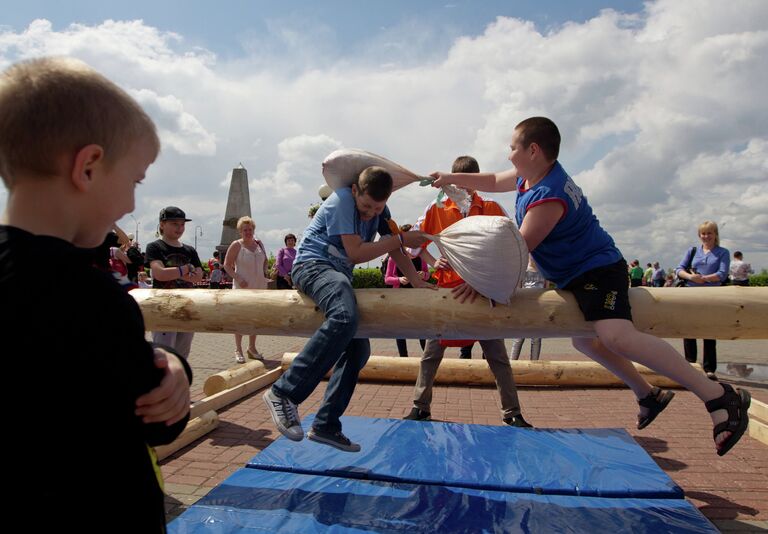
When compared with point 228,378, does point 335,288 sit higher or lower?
higher

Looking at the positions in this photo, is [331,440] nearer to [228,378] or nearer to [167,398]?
[167,398]

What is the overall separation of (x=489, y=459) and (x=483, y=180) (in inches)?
80.2

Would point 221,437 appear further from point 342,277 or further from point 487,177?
point 487,177

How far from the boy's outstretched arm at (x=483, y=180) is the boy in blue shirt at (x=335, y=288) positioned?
534 millimetres

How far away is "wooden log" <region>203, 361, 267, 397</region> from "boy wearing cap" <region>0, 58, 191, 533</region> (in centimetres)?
496

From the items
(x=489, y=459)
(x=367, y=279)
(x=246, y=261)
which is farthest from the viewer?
(x=367, y=279)

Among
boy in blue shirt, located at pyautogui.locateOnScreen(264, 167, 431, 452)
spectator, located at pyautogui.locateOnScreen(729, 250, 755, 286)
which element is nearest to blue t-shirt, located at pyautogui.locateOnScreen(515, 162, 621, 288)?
boy in blue shirt, located at pyautogui.locateOnScreen(264, 167, 431, 452)

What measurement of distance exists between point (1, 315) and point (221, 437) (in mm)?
4036

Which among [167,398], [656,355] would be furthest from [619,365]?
[167,398]

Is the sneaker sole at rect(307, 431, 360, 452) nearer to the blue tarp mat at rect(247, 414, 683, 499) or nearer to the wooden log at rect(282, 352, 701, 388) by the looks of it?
the blue tarp mat at rect(247, 414, 683, 499)

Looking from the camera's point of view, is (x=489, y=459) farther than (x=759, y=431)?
No

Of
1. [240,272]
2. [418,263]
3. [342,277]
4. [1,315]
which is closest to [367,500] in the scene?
[342,277]

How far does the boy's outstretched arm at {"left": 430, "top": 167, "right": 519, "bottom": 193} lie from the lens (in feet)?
12.3

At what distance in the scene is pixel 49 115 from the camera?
38.3 inches
